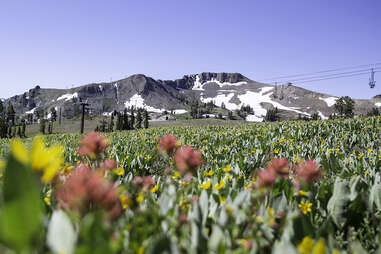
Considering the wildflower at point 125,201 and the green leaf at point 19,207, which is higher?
the green leaf at point 19,207

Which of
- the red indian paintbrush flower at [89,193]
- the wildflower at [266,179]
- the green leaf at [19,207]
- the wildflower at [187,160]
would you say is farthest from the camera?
the wildflower at [187,160]

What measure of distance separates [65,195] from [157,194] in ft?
5.29

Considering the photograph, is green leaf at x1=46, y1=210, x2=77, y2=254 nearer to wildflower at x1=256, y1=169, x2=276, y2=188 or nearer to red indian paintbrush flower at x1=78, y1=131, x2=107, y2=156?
red indian paintbrush flower at x1=78, y1=131, x2=107, y2=156

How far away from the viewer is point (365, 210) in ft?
6.39

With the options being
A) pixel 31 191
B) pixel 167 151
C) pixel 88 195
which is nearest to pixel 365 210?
pixel 167 151

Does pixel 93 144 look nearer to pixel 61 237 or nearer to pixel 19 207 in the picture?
pixel 61 237

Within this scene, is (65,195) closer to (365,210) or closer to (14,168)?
(14,168)

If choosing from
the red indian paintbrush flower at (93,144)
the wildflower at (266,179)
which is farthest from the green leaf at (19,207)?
the wildflower at (266,179)

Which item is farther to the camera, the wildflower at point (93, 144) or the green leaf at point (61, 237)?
the wildflower at point (93, 144)

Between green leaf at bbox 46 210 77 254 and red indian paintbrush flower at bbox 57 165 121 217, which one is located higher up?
red indian paintbrush flower at bbox 57 165 121 217

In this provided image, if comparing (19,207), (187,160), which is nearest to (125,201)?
(187,160)

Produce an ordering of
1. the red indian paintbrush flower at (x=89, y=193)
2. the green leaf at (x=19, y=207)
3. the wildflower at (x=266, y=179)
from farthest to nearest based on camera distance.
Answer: the wildflower at (x=266, y=179), the red indian paintbrush flower at (x=89, y=193), the green leaf at (x=19, y=207)

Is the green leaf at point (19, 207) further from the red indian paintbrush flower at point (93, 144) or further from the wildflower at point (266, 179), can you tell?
the wildflower at point (266, 179)

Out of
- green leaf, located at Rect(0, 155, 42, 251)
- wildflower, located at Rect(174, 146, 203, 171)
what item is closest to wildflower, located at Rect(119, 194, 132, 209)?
wildflower, located at Rect(174, 146, 203, 171)
